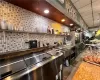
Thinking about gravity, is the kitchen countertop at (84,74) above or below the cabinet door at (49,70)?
below

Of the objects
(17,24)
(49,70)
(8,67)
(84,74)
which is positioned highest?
(17,24)

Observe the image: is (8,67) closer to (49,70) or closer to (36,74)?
(36,74)

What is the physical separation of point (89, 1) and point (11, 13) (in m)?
4.45

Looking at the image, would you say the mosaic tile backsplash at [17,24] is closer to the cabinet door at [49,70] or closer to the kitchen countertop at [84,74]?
the cabinet door at [49,70]

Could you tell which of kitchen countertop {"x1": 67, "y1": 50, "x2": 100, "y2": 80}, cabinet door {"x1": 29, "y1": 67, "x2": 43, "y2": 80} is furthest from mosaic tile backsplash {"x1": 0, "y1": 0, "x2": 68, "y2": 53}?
kitchen countertop {"x1": 67, "y1": 50, "x2": 100, "y2": 80}

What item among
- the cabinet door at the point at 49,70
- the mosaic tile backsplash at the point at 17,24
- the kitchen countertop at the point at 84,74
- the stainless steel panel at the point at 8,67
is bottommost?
the kitchen countertop at the point at 84,74

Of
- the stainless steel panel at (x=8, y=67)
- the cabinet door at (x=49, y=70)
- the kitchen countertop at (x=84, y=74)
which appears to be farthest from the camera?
the kitchen countertop at (x=84, y=74)

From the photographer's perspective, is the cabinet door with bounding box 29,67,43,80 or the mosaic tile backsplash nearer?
the cabinet door with bounding box 29,67,43,80

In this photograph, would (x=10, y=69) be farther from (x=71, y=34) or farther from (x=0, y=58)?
(x=71, y=34)

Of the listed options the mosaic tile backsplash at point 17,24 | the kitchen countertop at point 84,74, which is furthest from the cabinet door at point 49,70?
the kitchen countertop at point 84,74

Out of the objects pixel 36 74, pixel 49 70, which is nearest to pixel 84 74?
pixel 49 70

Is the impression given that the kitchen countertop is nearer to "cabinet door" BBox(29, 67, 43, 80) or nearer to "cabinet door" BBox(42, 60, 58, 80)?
"cabinet door" BBox(42, 60, 58, 80)

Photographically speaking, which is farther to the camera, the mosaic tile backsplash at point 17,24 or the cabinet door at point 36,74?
the mosaic tile backsplash at point 17,24

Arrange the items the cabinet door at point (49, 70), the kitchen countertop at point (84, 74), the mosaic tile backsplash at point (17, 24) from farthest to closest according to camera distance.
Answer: the kitchen countertop at point (84, 74) → the mosaic tile backsplash at point (17, 24) → the cabinet door at point (49, 70)
